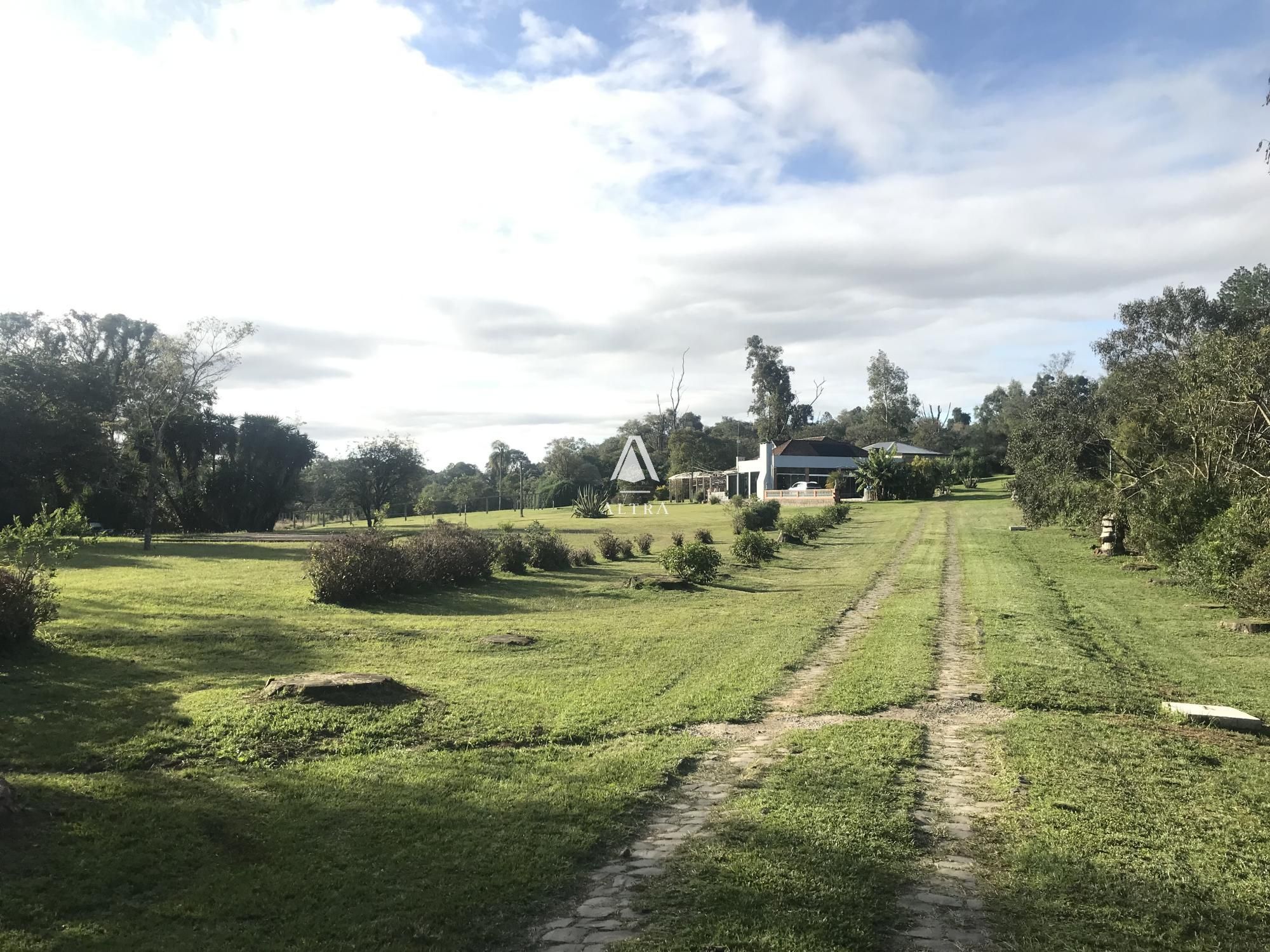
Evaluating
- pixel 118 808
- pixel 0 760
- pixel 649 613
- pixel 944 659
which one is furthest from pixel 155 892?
pixel 649 613

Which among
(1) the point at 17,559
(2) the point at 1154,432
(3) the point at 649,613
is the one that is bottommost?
(3) the point at 649,613

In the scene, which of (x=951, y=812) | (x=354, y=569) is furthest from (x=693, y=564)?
(x=951, y=812)

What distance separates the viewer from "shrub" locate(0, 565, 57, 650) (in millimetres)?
8672

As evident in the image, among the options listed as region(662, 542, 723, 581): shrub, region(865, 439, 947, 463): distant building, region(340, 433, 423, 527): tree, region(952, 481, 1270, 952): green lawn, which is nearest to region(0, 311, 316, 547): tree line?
region(340, 433, 423, 527): tree

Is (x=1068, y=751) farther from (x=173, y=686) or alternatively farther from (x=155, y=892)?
(x=173, y=686)

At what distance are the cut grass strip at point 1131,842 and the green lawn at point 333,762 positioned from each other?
2135 mm

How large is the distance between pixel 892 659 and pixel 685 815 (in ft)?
18.5

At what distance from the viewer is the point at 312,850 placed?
14.2 ft

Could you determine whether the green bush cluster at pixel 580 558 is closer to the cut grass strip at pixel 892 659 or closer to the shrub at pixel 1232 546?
the cut grass strip at pixel 892 659

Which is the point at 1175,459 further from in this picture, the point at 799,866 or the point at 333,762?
the point at 333,762

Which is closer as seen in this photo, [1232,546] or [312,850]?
[312,850]

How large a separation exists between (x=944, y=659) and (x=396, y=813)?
7.24 meters

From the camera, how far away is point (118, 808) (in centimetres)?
473

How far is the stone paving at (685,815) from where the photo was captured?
3.58 metres
